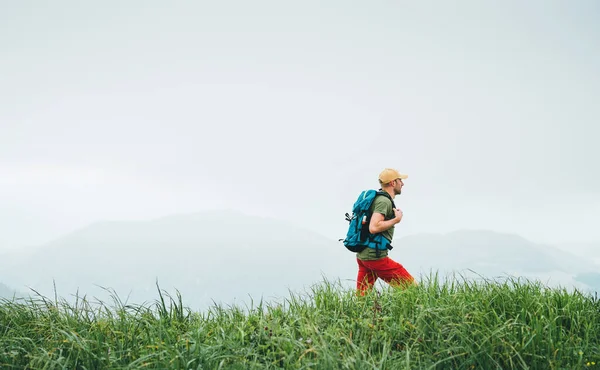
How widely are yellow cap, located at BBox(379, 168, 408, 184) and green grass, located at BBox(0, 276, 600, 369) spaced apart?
2.05 m

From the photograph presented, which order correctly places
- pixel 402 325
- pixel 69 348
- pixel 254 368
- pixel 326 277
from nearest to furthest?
pixel 254 368, pixel 69 348, pixel 402 325, pixel 326 277

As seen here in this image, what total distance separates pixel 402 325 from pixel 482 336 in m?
0.75

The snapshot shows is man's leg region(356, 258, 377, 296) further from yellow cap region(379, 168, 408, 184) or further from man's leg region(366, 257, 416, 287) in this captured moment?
yellow cap region(379, 168, 408, 184)

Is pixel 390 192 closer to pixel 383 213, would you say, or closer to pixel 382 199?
pixel 382 199

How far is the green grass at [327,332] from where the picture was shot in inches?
154

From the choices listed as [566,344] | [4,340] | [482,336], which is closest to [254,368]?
[482,336]

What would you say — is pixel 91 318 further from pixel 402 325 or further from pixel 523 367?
pixel 523 367

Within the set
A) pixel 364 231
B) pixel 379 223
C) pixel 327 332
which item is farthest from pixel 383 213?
pixel 327 332

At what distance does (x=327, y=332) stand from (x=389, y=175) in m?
3.63

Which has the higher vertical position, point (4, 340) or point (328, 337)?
point (328, 337)

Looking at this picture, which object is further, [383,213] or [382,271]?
[382,271]

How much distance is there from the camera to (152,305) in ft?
16.6

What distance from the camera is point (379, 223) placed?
6.95 metres

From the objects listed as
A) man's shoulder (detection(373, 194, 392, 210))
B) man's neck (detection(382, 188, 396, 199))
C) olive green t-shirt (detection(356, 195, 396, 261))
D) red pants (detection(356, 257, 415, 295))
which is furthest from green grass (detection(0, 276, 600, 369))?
man's neck (detection(382, 188, 396, 199))
